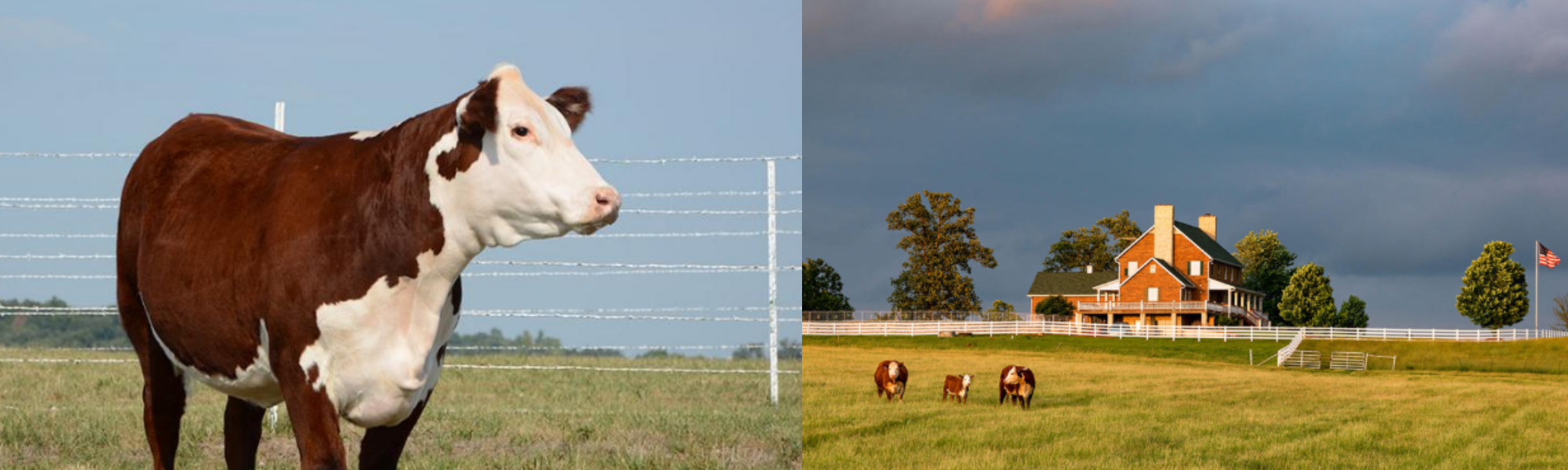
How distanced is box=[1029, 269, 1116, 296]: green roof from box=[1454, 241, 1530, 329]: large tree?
983 cm

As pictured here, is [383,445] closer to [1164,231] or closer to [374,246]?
[374,246]

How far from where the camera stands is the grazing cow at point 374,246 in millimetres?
3016

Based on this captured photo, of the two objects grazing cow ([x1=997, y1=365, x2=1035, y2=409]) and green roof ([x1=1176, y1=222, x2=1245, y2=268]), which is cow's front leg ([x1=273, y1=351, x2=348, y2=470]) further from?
green roof ([x1=1176, y1=222, x2=1245, y2=268])

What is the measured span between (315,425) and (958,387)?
1059cm

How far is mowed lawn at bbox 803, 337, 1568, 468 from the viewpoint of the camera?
945 cm

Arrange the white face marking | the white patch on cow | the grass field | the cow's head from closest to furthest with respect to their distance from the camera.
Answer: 1. the cow's head
2. the white face marking
3. the white patch on cow
4. the grass field

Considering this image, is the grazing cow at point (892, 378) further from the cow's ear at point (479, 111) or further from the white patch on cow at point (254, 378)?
the cow's ear at point (479, 111)

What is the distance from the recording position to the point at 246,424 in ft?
13.1

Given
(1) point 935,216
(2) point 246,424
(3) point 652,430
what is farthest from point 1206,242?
(2) point 246,424

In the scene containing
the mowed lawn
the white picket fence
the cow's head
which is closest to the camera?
the cow's head

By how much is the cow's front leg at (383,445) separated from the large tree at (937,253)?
58.8 feet

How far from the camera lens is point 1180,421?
12258mm

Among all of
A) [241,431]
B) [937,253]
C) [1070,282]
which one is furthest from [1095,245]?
[241,431]

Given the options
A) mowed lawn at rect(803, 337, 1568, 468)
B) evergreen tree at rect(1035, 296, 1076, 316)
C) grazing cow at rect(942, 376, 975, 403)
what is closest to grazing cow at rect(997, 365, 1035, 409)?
mowed lawn at rect(803, 337, 1568, 468)
